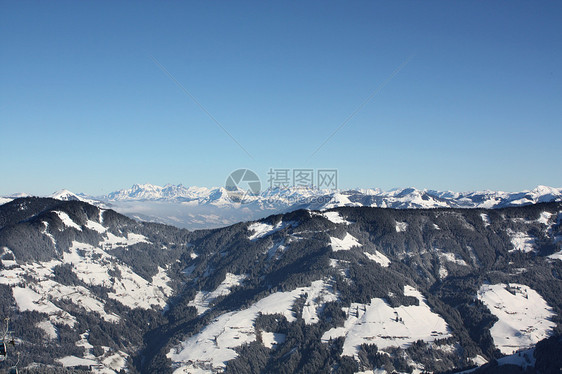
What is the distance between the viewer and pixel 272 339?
18575cm

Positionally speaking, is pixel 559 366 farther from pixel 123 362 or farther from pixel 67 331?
pixel 67 331

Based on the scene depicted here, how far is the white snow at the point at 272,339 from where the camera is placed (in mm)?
181988

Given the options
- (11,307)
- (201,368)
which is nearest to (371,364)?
(201,368)

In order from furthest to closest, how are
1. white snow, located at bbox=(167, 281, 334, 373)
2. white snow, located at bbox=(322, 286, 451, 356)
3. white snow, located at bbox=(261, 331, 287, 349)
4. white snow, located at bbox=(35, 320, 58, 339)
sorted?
white snow, located at bbox=(35, 320, 58, 339)
white snow, located at bbox=(261, 331, 287, 349)
white snow, located at bbox=(322, 286, 451, 356)
white snow, located at bbox=(167, 281, 334, 373)

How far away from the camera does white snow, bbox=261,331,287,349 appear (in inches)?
7165

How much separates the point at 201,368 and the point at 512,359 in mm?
102787

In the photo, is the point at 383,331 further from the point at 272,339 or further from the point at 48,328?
the point at 48,328

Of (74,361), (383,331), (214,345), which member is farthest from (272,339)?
(74,361)

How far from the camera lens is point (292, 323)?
632 ft

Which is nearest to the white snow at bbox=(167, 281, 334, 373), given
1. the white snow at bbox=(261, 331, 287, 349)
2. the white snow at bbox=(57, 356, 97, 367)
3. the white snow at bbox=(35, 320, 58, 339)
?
the white snow at bbox=(261, 331, 287, 349)

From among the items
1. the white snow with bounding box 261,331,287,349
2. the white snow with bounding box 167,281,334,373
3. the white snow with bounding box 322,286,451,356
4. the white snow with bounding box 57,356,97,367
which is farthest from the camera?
the white snow with bounding box 261,331,287,349

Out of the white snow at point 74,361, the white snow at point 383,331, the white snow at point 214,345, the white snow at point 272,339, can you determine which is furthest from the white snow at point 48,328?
the white snow at point 383,331

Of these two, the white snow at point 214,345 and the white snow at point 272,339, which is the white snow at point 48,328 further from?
the white snow at point 272,339

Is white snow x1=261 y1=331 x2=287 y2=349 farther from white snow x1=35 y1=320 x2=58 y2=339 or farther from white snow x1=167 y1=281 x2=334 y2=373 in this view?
white snow x1=35 y1=320 x2=58 y2=339
